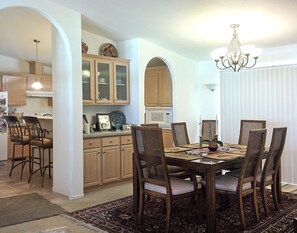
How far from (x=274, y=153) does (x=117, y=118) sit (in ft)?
9.27

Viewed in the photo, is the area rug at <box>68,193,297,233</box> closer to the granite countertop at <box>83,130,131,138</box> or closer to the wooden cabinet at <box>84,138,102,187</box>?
the wooden cabinet at <box>84,138,102,187</box>

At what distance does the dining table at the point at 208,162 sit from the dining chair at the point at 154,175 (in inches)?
8.6

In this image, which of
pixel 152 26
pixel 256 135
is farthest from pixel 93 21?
pixel 256 135

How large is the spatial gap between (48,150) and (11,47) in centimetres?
285

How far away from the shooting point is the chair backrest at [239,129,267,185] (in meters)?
3.14

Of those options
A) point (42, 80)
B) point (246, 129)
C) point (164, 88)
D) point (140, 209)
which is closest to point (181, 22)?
point (246, 129)

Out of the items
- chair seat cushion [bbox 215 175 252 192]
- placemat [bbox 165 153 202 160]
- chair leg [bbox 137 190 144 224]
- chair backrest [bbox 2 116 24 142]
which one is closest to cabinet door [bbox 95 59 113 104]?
chair backrest [bbox 2 116 24 142]

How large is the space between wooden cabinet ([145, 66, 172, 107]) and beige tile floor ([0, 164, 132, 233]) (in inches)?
76.3

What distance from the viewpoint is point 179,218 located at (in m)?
3.51

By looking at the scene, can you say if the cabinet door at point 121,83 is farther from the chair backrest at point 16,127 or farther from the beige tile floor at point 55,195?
the chair backrest at point 16,127

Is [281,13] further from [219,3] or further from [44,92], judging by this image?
[44,92]

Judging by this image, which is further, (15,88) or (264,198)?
A: (15,88)

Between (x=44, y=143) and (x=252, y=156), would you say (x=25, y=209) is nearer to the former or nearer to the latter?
(x=44, y=143)

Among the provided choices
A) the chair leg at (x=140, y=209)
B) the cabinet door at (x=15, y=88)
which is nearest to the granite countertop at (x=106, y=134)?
the chair leg at (x=140, y=209)
